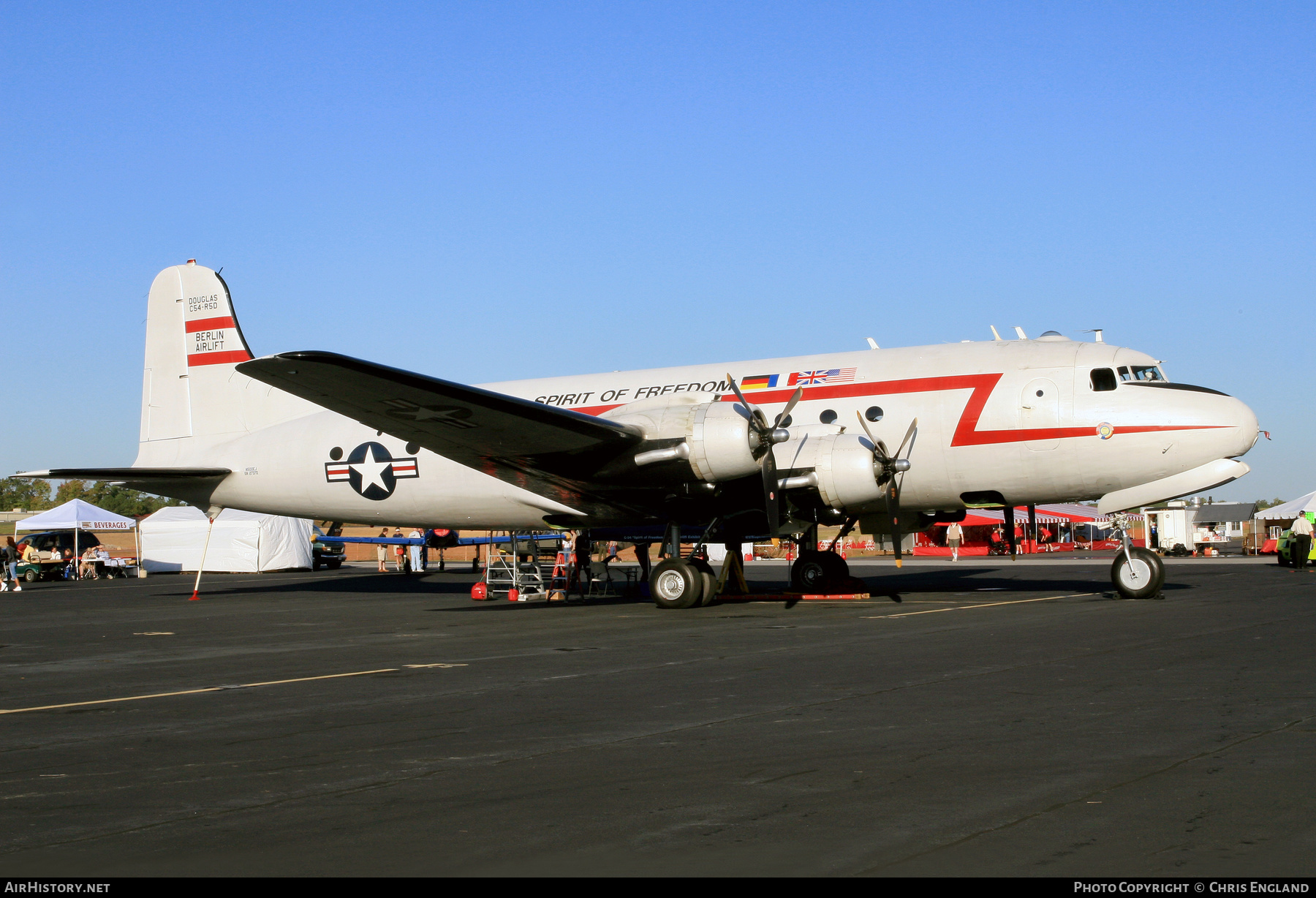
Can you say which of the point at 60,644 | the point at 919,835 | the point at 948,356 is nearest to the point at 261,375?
the point at 60,644

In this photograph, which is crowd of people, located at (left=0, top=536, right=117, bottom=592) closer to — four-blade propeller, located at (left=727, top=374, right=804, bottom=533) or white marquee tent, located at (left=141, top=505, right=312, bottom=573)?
white marquee tent, located at (left=141, top=505, right=312, bottom=573)

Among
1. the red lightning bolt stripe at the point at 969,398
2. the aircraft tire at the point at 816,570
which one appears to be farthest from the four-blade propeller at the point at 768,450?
the aircraft tire at the point at 816,570

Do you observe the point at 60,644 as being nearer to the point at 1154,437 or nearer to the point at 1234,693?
the point at 1234,693

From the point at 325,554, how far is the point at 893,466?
37.7 meters

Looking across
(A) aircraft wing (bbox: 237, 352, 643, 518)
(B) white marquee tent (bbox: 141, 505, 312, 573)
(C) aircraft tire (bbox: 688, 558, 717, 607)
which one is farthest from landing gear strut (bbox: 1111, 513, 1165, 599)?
(B) white marquee tent (bbox: 141, 505, 312, 573)

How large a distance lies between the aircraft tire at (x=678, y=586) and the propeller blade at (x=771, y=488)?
1.76 metres

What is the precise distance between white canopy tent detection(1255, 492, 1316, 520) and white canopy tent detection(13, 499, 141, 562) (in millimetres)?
44016

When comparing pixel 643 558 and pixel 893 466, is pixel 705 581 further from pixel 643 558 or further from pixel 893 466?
pixel 643 558

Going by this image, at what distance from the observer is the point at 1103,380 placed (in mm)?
17672

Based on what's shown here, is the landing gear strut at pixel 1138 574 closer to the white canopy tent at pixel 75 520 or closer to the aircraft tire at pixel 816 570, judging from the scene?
the aircraft tire at pixel 816 570

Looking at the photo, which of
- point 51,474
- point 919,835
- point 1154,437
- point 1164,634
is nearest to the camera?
point 919,835

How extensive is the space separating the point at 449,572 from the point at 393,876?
1487 inches

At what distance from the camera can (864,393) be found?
18781 millimetres

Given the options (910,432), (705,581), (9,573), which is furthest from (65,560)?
(910,432)
